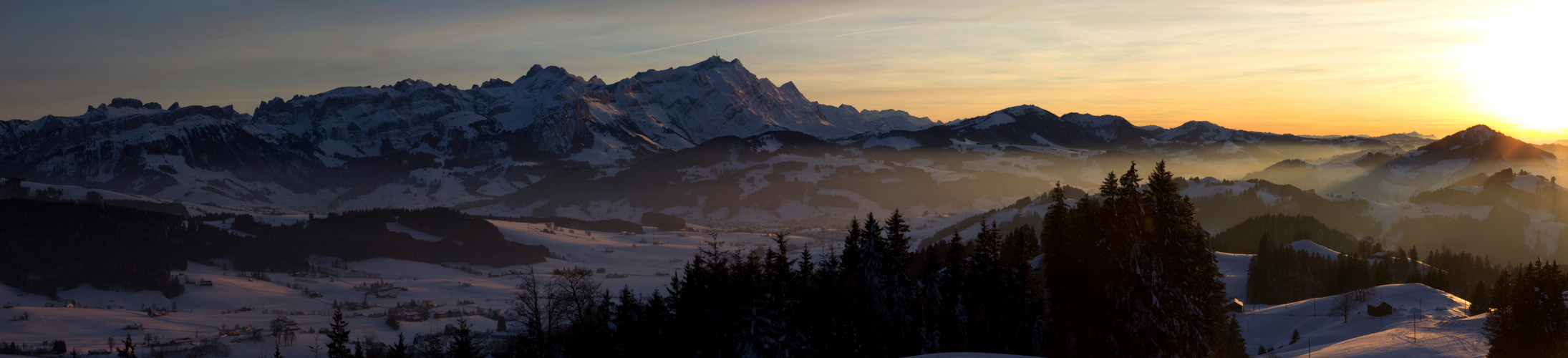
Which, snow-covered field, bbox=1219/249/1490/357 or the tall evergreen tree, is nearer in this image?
the tall evergreen tree

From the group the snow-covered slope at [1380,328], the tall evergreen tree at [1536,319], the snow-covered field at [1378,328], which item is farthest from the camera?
the snow-covered field at [1378,328]

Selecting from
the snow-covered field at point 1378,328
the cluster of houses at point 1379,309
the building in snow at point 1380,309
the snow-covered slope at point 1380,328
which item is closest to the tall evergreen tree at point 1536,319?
the snow-covered field at point 1378,328

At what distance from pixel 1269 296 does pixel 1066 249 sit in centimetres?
14857

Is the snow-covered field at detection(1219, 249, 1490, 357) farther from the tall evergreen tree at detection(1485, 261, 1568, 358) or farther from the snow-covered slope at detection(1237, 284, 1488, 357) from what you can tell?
the tall evergreen tree at detection(1485, 261, 1568, 358)

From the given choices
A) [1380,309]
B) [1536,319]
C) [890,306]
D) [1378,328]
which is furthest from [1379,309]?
[890,306]

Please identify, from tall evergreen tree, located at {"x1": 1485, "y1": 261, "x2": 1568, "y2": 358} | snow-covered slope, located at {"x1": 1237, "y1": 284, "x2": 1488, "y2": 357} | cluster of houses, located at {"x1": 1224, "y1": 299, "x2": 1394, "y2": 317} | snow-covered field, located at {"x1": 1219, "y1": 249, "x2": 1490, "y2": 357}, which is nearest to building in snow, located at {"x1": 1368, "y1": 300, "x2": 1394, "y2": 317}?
cluster of houses, located at {"x1": 1224, "y1": 299, "x2": 1394, "y2": 317}

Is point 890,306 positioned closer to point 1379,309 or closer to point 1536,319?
point 1536,319

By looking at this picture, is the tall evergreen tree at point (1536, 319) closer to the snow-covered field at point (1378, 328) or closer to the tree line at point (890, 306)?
the tree line at point (890, 306)

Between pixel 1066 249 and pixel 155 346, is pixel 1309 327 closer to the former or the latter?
pixel 1066 249

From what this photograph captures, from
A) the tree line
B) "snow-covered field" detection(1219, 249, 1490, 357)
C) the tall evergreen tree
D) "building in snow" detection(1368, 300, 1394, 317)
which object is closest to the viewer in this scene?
the tree line

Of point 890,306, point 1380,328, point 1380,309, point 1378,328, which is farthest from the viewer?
point 1380,309

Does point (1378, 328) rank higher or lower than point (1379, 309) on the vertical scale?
lower

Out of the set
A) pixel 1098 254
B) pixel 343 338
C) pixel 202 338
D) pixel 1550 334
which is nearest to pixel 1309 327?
pixel 1550 334

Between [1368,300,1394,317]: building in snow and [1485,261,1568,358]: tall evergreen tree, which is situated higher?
[1485,261,1568,358]: tall evergreen tree
